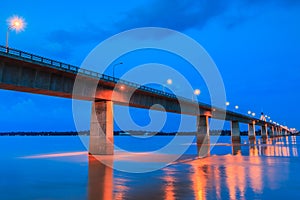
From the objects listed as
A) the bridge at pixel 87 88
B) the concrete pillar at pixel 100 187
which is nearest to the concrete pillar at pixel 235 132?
the bridge at pixel 87 88

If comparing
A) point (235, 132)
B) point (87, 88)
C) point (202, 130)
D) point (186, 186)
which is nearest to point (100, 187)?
point (186, 186)

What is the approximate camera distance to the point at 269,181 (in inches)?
636

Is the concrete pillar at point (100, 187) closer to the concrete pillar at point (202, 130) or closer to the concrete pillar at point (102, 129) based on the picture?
the concrete pillar at point (102, 129)

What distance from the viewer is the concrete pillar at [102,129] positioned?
39.3 metres

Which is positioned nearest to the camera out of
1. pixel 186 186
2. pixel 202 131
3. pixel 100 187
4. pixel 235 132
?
pixel 186 186

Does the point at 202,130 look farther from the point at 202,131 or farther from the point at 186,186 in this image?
the point at 186,186

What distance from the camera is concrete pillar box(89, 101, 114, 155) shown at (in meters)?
39.3

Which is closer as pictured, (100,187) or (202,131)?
(100,187)

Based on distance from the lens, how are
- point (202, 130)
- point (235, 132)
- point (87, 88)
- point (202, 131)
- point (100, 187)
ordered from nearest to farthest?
point (100, 187) → point (87, 88) → point (202, 131) → point (202, 130) → point (235, 132)

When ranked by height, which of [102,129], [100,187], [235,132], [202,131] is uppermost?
[235,132]

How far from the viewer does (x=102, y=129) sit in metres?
40.0

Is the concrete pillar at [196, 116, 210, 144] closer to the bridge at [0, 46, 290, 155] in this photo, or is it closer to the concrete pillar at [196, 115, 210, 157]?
the concrete pillar at [196, 115, 210, 157]

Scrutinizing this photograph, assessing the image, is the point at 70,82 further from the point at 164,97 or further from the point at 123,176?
the point at 164,97

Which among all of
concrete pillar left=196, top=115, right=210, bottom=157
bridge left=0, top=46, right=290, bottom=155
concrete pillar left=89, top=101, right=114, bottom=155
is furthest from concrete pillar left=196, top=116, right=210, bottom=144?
concrete pillar left=89, top=101, right=114, bottom=155
